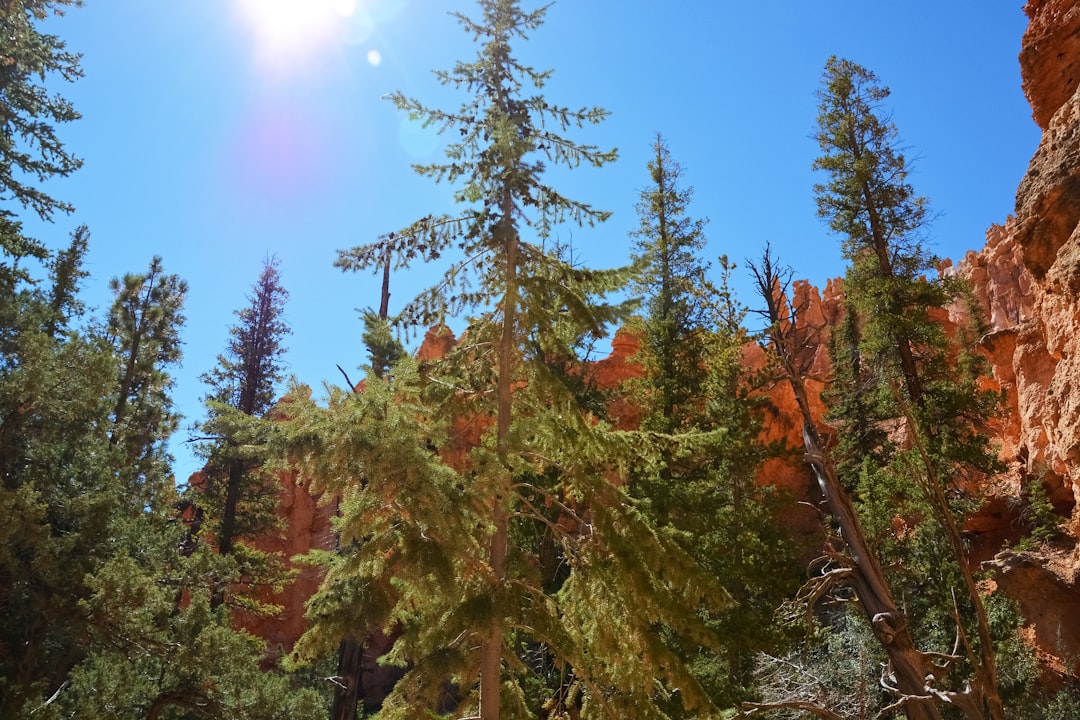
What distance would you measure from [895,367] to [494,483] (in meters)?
13.1

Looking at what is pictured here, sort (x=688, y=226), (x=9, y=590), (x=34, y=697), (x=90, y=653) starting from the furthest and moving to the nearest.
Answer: (x=688, y=226)
(x=90, y=653)
(x=9, y=590)
(x=34, y=697)

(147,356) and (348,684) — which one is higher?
(147,356)

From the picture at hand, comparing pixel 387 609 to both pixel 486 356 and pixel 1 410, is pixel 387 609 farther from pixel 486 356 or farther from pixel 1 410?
pixel 1 410

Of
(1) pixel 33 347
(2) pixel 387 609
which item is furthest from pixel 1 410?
(2) pixel 387 609

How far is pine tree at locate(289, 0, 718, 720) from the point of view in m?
6.32

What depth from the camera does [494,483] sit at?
6.95 meters

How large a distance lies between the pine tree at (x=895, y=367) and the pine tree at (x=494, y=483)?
662 centimetres

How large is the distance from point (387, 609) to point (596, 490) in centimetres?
262

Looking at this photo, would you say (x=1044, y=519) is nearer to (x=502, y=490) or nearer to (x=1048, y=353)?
(x=1048, y=353)

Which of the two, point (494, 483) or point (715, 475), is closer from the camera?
point (494, 483)

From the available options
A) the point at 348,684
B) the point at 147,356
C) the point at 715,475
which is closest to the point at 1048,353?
the point at 715,475

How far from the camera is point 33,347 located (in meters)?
9.63

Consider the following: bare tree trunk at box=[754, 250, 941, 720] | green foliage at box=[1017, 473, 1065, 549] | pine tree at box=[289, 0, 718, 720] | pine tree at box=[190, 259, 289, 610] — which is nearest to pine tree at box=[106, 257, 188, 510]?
pine tree at box=[190, 259, 289, 610]

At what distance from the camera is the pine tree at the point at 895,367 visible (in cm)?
1320
